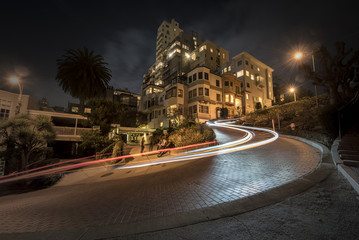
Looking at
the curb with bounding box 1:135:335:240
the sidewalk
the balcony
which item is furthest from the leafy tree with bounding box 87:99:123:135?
the sidewalk

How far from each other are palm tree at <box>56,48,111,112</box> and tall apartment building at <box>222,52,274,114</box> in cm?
3745

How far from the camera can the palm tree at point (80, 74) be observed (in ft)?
88.5

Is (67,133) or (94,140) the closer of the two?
(94,140)

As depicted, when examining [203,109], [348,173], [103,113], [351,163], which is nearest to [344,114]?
[351,163]

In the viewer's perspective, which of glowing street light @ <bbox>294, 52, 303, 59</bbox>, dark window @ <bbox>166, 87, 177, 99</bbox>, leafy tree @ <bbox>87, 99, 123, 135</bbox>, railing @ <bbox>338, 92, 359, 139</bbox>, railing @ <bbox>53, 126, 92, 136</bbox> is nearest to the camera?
railing @ <bbox>338, 92, 359, 139</bbox>

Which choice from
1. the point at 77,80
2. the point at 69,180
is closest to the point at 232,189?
the point at 69,180

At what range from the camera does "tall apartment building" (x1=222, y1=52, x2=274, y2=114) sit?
42.4 metres

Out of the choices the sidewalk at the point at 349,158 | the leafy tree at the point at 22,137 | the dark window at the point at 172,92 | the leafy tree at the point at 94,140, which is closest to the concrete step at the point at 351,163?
the sidewalk at the point at 349,158

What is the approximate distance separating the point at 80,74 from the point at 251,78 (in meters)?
45.1

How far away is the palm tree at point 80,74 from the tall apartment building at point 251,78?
123ft

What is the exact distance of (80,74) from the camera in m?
26.7

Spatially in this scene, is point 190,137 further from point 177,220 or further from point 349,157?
point 177,220

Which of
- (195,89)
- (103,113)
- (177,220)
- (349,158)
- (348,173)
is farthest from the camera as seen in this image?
(195,89)

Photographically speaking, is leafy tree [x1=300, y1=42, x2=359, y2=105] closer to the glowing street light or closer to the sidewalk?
the glowing street light
